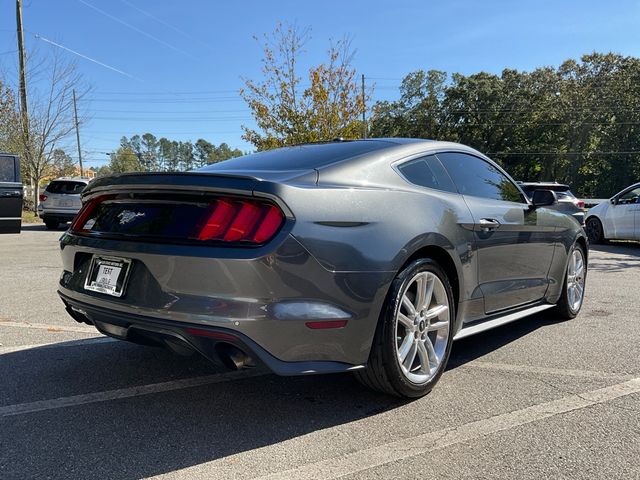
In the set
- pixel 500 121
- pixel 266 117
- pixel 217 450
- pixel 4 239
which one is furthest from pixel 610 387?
pixel 500 121

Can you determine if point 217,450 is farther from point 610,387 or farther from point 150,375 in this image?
point 610,387

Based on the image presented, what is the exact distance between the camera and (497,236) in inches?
147

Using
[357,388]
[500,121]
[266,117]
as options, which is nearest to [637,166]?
[500,121]

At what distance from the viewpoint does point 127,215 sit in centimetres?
292

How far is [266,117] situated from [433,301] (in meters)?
20.4

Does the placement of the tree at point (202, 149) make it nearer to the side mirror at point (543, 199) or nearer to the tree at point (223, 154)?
the tree at point (223, 154)

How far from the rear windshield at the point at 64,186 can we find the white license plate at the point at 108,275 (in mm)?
13794

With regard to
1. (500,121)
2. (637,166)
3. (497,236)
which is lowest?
(497,236)

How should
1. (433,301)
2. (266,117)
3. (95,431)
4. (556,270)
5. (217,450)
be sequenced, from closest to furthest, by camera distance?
(217,450), (95,431), (433,301), (556,270), (266,117)

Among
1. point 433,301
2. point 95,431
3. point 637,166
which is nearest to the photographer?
point 95,431

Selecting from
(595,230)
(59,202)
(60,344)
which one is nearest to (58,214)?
(59,202)

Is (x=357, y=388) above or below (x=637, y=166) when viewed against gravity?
below

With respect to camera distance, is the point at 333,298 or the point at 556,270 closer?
the point at 333,298

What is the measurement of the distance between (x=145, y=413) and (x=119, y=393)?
362 millimetres
